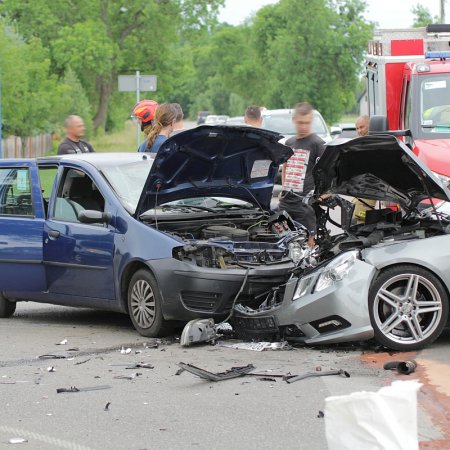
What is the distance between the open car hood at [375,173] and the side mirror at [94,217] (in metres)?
1.85

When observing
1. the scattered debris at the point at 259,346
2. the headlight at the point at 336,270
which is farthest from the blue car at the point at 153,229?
the headlight at the point at 336,270

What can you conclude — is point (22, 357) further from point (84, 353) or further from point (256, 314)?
point (256, 314)

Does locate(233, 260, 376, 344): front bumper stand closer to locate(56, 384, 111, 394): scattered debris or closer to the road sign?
locate(56, 384, 111, 394): scattered debris

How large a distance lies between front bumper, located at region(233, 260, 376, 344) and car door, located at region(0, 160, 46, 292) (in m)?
2.74

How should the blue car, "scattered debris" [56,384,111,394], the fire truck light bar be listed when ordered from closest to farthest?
"scattered debris" [56,384,111,394]
the blue car
the fire truck light bar

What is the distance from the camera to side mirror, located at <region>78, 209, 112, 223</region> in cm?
944

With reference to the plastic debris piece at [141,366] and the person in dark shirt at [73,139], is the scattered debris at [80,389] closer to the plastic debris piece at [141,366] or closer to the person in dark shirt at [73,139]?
the plastic debris piece at [141,366]

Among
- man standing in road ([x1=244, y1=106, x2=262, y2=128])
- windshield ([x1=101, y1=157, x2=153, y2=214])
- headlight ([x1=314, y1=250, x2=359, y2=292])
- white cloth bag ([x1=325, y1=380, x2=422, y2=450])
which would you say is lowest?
headlight ([x1=314, y1=250, x2=359, y2=292])

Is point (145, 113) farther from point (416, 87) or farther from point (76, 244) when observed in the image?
point (416, 87)

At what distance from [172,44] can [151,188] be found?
178 feet

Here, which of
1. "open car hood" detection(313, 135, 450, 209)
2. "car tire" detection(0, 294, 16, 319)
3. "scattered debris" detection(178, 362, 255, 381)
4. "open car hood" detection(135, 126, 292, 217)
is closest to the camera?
"scattered debris" detection(178, 362, 255, 381)

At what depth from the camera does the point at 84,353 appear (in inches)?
344

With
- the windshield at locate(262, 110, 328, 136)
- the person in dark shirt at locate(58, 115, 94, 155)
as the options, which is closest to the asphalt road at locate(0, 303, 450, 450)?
the person in dark shirt at locate(58, 115, 94, 155)

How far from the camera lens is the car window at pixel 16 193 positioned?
34.7 ft
